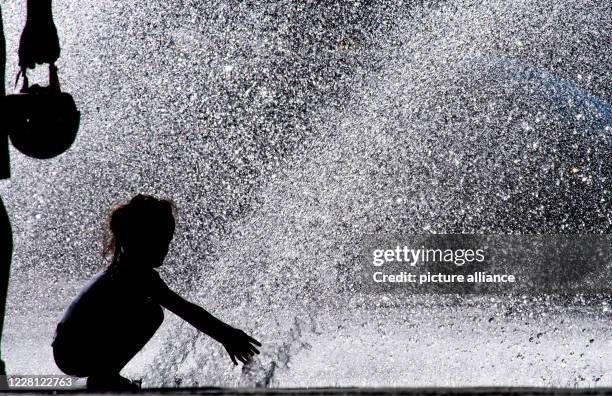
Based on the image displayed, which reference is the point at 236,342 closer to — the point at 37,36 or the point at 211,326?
the point at 211,326

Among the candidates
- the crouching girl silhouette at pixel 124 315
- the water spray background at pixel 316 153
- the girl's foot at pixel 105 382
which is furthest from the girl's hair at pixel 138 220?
the water spray background at pixel 316 153

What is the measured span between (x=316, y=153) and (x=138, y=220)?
6.62 ft

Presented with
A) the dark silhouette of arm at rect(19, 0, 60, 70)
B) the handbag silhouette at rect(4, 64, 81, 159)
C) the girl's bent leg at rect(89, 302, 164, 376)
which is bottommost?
the girl's bent leg at rect(89, 302, 164, 376)

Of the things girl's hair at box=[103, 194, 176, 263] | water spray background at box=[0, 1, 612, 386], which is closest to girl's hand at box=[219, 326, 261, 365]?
girl's hair at box=[103, 194, 176, 263]

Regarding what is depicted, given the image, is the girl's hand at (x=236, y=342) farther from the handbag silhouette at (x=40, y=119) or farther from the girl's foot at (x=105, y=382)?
the handbag silhouette at (x=40, y=119)

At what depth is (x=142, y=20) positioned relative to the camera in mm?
4320

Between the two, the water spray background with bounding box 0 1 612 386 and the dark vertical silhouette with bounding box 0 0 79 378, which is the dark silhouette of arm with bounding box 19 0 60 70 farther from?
the water spray background with bounding box 0 1 612 386

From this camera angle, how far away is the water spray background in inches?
143

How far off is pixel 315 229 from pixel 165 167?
3.00 feet

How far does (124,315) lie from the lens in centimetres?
204

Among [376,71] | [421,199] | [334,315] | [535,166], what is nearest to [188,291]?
[334,315]

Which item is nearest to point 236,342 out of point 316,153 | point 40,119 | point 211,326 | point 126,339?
point 211,326

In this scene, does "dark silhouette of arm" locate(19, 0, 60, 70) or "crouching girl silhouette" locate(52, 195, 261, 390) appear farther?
"dark silhouette of arm" locate(19, 0, 60, 70)

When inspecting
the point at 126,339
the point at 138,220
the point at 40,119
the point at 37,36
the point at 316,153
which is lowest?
the point at 126,339
